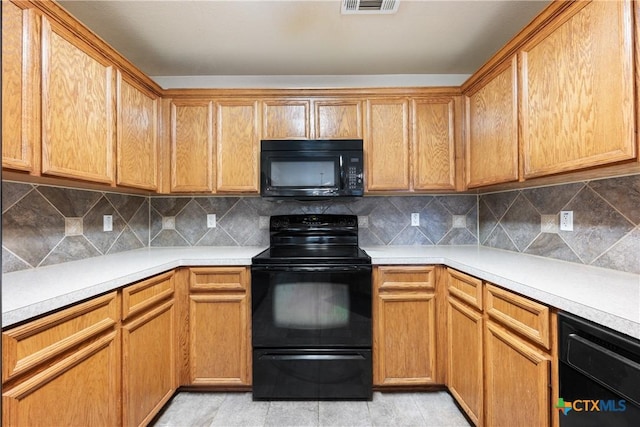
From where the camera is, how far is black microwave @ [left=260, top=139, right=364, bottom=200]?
223cm

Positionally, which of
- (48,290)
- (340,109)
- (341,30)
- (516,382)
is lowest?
(516,382)

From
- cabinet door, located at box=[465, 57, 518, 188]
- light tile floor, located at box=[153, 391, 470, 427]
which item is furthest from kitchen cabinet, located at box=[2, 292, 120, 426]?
cabinet door, located at box=[465, 57, 518, 188]

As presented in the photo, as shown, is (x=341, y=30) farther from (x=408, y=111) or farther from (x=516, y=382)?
(x=516, y=382)

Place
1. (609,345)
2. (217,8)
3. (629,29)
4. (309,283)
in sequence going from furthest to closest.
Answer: (309,283) → (217,8) → (629,29) → (609,345)

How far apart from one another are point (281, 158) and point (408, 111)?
1001mm

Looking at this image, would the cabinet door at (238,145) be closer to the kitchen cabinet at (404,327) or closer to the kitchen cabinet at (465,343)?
the kitchen cabinet at (404,327)

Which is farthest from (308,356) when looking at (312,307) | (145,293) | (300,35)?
(300,35)

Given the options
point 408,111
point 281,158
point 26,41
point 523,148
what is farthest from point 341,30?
point 26,41

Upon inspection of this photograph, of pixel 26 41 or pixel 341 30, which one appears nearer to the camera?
pixel 26 41

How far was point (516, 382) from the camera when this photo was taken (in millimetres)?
1314

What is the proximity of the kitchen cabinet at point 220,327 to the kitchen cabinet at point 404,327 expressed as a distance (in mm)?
835

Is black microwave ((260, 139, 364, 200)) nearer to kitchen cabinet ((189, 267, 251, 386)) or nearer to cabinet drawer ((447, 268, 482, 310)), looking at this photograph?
kitchen cabinet ((189, 267, 251, 386))

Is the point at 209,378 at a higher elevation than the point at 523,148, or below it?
below

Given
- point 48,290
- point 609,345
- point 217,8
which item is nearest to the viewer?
point 609,345
